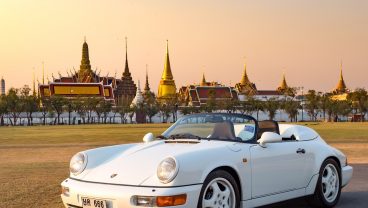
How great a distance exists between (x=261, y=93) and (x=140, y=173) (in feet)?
479

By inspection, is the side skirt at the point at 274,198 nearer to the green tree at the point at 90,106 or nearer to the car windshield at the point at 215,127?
the car windshield at the point at 215,127

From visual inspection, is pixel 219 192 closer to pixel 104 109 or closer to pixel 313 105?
pixel 104 109

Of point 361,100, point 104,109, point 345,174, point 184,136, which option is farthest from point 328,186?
point 361,100

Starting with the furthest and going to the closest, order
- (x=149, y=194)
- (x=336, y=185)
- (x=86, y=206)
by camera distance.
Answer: (x=336, y=185) < (x=86, y=206) < (x=149, y=194)

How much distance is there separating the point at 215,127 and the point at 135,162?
3.75ft

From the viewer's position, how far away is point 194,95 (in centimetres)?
11719

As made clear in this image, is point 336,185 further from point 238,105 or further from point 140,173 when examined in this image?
point 238,105

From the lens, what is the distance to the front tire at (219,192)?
199 inches

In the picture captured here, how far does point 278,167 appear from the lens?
598 centimetres

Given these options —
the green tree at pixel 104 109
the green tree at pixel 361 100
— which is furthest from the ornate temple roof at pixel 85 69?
the green tree at pixel 361 100

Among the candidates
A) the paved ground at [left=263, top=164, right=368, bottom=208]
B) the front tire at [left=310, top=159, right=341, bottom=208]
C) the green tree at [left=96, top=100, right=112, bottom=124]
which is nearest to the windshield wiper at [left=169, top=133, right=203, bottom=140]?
the paved ground at [left=263, top=164, right=368, bottom=208]

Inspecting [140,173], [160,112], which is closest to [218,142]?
[140,173]

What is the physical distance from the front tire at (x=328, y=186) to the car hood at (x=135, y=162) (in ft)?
5.83

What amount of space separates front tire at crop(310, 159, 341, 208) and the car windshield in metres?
1.27
